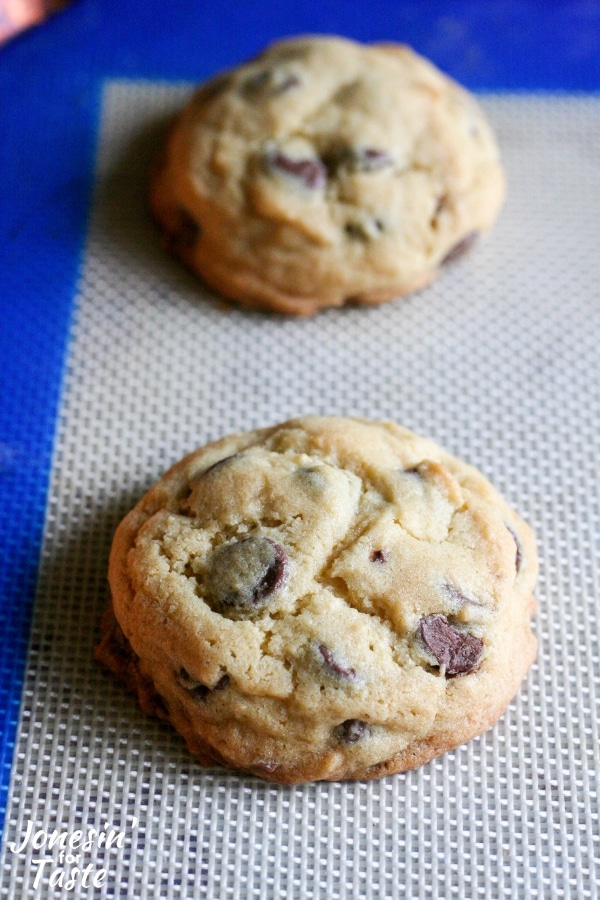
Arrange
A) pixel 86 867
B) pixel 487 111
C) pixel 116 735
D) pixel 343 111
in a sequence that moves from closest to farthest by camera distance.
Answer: pixel 86 867
pixel 116 735
pixel 343 111
pixel 487 111

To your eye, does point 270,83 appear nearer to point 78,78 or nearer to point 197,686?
point 78,78

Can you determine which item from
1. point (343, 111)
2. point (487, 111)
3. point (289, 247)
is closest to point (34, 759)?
point (289, 247)

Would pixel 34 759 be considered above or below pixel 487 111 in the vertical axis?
below

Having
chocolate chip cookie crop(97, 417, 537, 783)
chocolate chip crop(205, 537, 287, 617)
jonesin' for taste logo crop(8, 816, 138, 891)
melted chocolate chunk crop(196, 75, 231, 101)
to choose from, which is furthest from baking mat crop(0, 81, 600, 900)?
chocolate chip crop(205, 537, 287, 617)

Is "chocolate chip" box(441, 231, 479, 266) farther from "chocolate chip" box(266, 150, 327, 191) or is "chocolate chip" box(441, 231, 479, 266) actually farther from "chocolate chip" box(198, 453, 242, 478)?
"chocolate chip" box(198, 453, 242, 478)

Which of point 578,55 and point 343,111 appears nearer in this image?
point 343,111

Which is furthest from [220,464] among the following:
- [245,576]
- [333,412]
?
[333,412]

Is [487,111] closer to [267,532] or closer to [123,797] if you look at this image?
[267,532]
